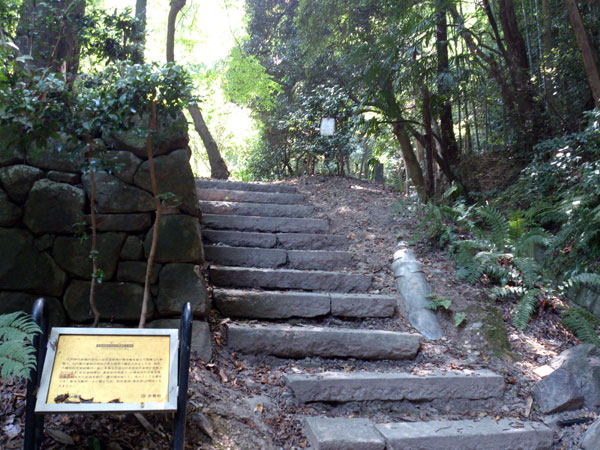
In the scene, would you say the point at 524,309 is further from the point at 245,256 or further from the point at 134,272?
the point at 134,272

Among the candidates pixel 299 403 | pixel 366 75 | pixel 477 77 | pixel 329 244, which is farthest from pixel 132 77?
pixel 477 77

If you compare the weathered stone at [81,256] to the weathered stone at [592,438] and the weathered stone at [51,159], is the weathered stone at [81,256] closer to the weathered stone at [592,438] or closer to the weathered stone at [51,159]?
the weathered stone at [51,159]

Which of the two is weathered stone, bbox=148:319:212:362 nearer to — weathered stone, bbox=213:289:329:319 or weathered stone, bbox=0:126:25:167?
weathered stone, bbox=213:289:329:319

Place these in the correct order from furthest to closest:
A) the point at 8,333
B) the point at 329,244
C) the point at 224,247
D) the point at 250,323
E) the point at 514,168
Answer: the point at 514,168
the point at 329,244
the point at 224,247
the point at 250,323
the point at 8,333

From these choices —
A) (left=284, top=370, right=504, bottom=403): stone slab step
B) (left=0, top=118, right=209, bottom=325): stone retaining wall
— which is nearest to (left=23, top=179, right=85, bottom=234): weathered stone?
(left=0, top=118, right=209, bottom=325): stone retaining wall

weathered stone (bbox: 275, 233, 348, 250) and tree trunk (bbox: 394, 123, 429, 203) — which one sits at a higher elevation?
tree trunk (bbox: 394, 123, 429, 203)

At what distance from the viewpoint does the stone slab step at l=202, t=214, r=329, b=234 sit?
5316 mm

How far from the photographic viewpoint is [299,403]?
3039 mm

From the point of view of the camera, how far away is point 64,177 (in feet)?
10.3

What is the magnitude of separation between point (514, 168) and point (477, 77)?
1536 millimetres

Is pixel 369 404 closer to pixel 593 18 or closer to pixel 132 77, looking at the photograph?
pixel 132 77

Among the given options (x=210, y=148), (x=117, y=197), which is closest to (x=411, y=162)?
(x=210, y=148)

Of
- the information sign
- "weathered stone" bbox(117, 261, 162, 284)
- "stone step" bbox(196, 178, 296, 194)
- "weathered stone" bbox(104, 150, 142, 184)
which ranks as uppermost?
"stone step" bbox(196, 178, 296, 194)

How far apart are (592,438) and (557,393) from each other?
40cm
